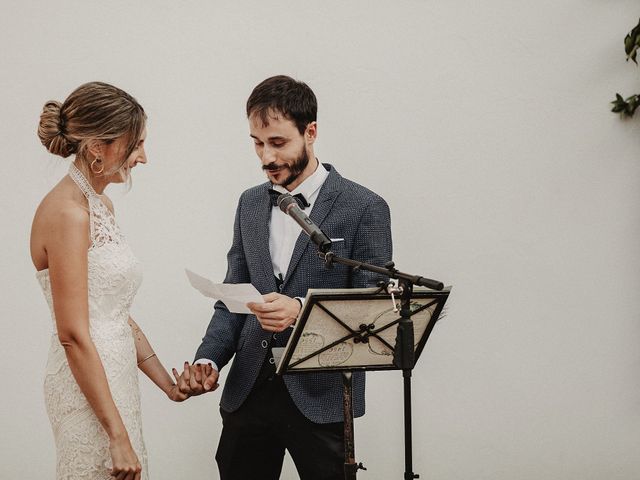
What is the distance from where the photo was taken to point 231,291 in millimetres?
2055

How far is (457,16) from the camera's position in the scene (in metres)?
3.58

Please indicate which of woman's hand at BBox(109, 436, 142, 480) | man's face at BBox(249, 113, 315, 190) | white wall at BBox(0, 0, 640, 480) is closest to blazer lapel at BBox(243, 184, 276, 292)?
man's face at BBox(249, 113, 315, 190)

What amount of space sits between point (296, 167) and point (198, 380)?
70 cm

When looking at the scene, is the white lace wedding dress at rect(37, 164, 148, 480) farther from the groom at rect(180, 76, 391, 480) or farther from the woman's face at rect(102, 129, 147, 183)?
the groom at rect(180, 76, 391, 480)

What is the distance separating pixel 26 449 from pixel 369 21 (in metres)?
2.45

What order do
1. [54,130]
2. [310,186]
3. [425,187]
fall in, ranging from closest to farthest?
[54,130] < [310,186] < [425,187]

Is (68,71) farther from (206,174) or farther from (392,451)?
(392,451)

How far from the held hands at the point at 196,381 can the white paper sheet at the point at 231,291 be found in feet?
1.16

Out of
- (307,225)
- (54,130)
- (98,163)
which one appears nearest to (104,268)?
(98,163)

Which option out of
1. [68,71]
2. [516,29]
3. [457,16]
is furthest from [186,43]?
[516,29]

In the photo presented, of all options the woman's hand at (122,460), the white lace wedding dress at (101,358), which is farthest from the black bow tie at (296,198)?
the woman's hand at (122,460)

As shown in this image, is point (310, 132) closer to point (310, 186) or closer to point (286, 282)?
point (310, 186)

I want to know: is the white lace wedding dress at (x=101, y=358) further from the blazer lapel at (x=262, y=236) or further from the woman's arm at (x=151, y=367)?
the blazer lapel at (x=262, y=236)

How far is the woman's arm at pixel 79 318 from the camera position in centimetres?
199
